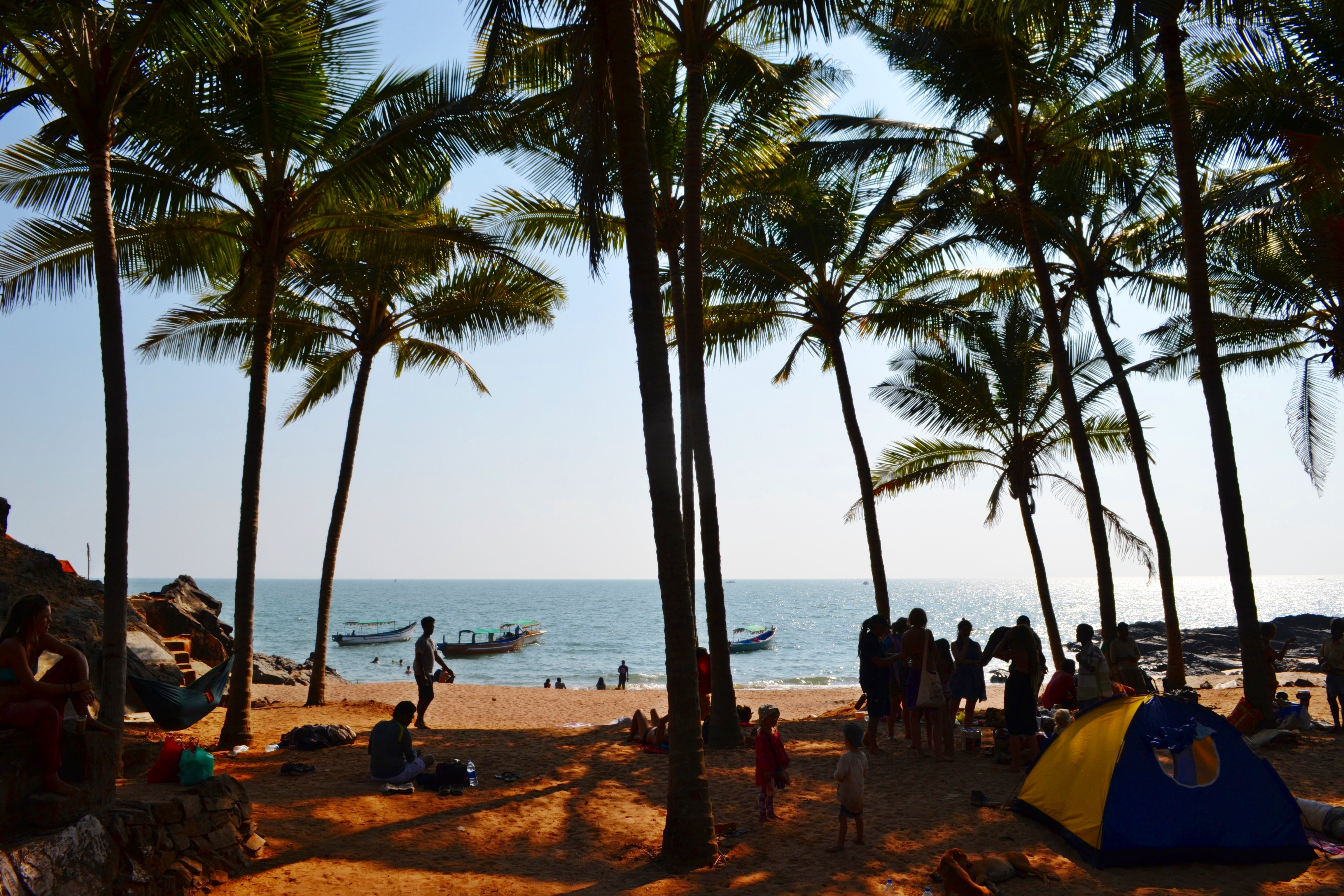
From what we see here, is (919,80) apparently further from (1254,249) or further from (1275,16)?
(1254,249)

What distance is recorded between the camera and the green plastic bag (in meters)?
6.80

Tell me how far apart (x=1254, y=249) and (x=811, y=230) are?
6814mm

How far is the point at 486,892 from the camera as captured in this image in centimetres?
602

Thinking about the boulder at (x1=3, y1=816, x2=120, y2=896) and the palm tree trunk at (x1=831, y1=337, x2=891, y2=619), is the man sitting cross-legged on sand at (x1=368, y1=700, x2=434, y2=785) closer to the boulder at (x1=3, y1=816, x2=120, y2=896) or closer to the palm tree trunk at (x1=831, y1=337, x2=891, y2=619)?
the boulder at (x1=3, y1=816, x2=120, y2=896)

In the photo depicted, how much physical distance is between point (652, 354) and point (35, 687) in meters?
4.71

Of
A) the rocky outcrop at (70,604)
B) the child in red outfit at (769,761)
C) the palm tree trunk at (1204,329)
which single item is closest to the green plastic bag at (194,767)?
the child in red outfit at (769,761)

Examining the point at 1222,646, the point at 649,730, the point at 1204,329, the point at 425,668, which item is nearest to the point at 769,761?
the point at 649,730

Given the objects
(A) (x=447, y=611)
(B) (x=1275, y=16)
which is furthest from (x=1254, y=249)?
(A) (x=447, y=611)

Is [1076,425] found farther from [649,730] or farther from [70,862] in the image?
[70,862]

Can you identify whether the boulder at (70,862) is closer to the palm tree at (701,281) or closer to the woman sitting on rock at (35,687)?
the woman sitting on rock at (35,687)

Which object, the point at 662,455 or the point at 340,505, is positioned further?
the point at 340,505

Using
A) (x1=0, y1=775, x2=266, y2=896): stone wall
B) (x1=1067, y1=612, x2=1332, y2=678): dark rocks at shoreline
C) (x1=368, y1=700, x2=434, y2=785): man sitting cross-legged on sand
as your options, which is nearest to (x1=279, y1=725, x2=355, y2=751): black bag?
(x1=368, y1=700, x2=434, y2=785): man sitting cross-legged on sand

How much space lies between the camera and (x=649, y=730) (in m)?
10.8

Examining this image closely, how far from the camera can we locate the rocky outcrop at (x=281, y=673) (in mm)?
24281
